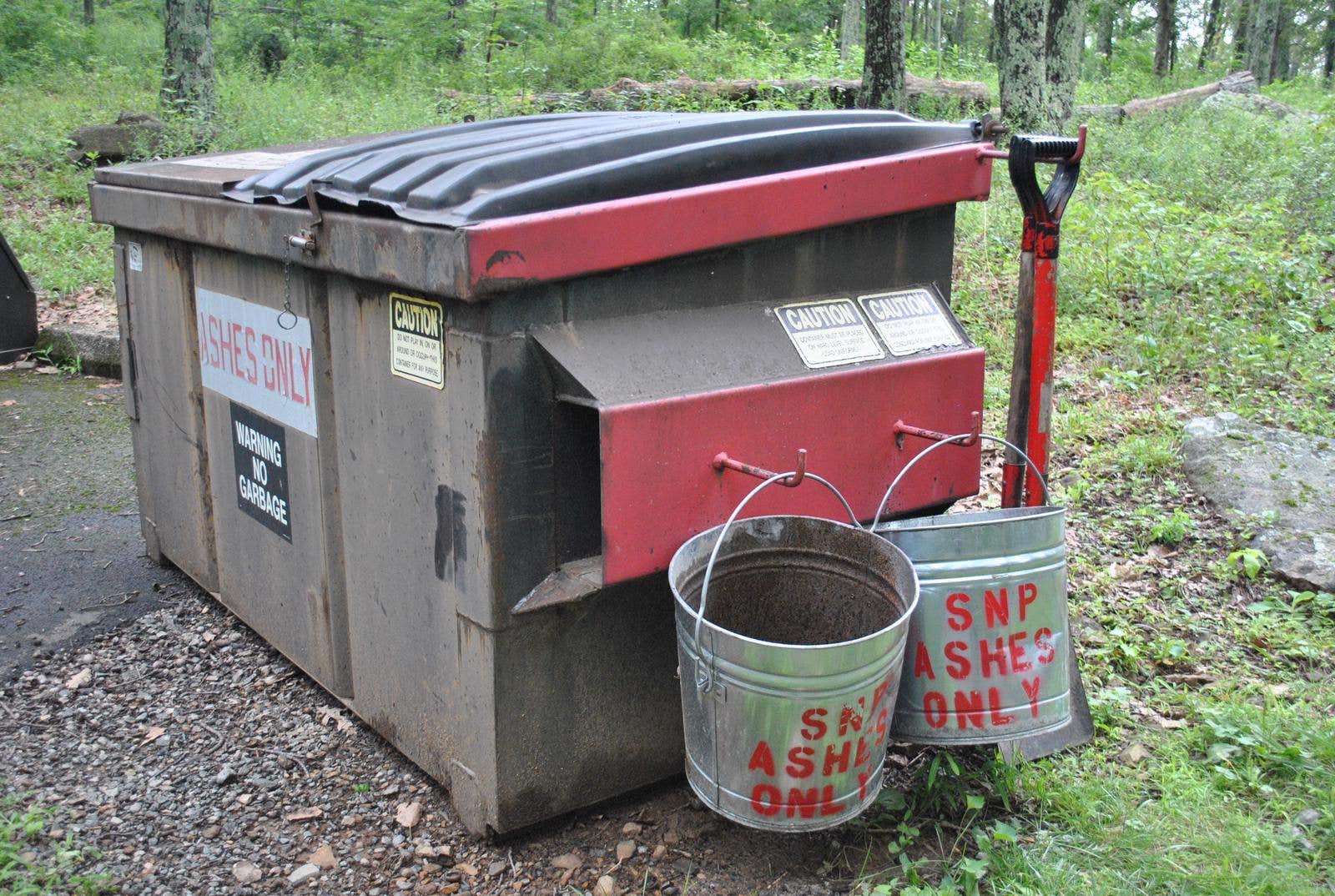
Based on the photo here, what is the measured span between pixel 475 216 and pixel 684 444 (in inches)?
25.6

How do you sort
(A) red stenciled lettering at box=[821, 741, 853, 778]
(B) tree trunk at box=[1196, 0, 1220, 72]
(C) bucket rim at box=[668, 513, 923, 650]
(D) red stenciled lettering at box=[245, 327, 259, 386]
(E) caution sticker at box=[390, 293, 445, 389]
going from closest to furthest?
(C) bucket rim at box=[668, 513, 923, 650]
(A) red stenciled lettering at box=[821, 741, 853, 778]
(E) caution sticker at box=[390, 293, 445, 389]
(D) red stenciled lettering at box=[245, 327, 259, 386]
(B) tree trunk at box=[1196, 0, 1220, 72]

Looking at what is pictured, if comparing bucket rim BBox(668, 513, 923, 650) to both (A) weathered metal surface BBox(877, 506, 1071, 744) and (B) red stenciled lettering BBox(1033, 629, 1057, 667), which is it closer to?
(A) weathered metal surface BBox(877, 506, 1071, 744)

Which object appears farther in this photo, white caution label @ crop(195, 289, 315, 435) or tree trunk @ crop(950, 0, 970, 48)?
tree trunk @ crop(950, 0, 970, 48)

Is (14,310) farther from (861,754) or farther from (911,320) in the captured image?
(861,754)

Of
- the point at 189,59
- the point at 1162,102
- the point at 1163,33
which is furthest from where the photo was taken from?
the point at 1163,33

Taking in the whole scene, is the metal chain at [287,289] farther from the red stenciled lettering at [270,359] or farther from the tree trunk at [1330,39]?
the tree trunk at [1330,39]

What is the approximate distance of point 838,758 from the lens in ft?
7.07

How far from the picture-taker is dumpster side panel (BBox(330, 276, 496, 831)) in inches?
95.0

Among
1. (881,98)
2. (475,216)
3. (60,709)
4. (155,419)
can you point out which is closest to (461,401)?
(475,216)

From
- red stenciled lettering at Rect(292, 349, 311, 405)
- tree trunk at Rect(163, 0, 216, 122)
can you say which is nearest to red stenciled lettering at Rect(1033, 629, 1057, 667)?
red stenciled lettering at Rect(292, 349, 311, 405)

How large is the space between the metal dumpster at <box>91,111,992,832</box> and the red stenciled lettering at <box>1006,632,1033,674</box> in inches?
22.3

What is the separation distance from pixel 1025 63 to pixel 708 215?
867 centimetres

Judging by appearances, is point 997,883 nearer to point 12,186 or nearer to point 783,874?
point 783,874

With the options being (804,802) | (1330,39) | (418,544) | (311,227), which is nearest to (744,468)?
(804,802)
